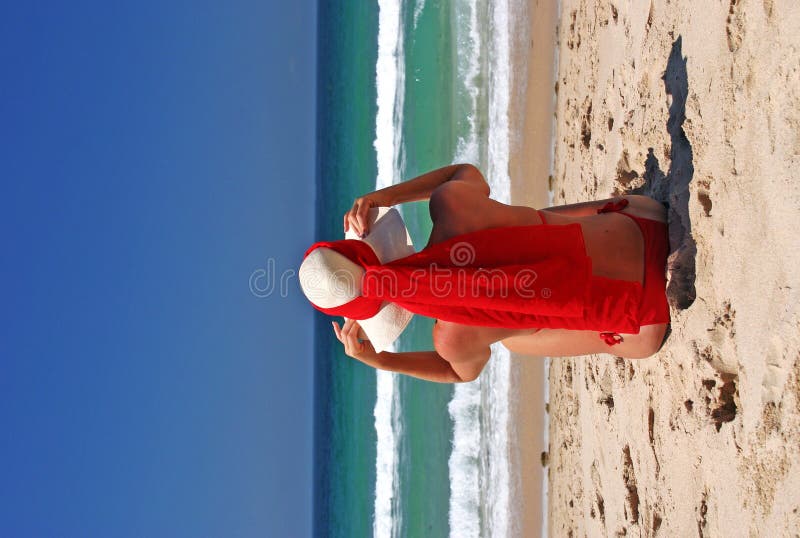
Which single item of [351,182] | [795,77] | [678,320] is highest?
[351,182]

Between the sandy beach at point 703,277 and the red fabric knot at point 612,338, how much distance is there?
181mm

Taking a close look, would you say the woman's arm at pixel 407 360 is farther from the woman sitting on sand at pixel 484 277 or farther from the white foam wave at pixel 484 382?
the white foam wave at pixel 484 382

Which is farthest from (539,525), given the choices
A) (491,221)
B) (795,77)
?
(795,77)

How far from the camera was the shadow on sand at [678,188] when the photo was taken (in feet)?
5.25

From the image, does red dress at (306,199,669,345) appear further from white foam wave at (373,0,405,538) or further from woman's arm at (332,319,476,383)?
white foam wave at (373,0,405,538)

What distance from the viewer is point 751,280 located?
1.33 metres

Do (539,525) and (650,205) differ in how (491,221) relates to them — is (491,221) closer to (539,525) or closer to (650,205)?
(650,205)

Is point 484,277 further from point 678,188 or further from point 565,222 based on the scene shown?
point 678,188

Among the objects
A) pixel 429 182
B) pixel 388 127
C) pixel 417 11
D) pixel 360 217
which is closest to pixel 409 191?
pixel 429 182

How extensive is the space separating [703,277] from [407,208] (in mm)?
2585

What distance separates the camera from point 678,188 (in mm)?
1697

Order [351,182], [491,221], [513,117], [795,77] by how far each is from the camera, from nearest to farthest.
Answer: [795,77]
[491,221]
[513,117]
[351,182]

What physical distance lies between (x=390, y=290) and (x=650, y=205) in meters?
0.91

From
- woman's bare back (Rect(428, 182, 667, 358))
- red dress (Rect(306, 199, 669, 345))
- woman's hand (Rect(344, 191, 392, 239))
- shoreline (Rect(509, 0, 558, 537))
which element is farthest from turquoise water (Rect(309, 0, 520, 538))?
woman's hand (Rect(344, 191, 392, 239))
